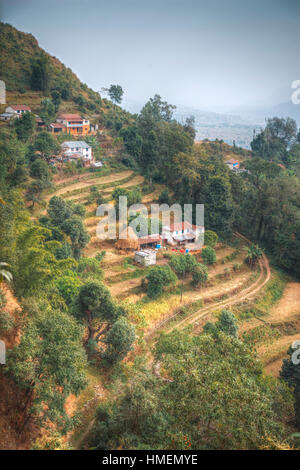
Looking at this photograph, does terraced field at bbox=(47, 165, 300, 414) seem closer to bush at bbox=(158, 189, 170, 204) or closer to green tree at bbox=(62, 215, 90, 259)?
green tree at bbox=(62, 215, 90, 259)

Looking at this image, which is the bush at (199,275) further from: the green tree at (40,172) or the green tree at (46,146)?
the green tree at (46,146)

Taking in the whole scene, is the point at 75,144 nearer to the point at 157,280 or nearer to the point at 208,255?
the point at 208,255

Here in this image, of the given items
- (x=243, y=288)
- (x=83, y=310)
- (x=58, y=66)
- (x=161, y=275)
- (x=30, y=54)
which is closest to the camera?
(x=83, y=310)

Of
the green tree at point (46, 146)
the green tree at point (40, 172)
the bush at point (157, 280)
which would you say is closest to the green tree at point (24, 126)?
the green tree at point (46, 146)

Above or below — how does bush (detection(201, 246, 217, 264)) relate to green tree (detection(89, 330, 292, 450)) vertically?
below

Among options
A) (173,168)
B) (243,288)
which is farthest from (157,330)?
(173,168)

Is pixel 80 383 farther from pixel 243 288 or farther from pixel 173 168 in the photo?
pixel 173 168

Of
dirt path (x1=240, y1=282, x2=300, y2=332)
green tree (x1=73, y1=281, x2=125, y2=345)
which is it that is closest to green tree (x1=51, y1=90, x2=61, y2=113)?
green tree (x1=73, y1=281, x2=125, y2=345)
